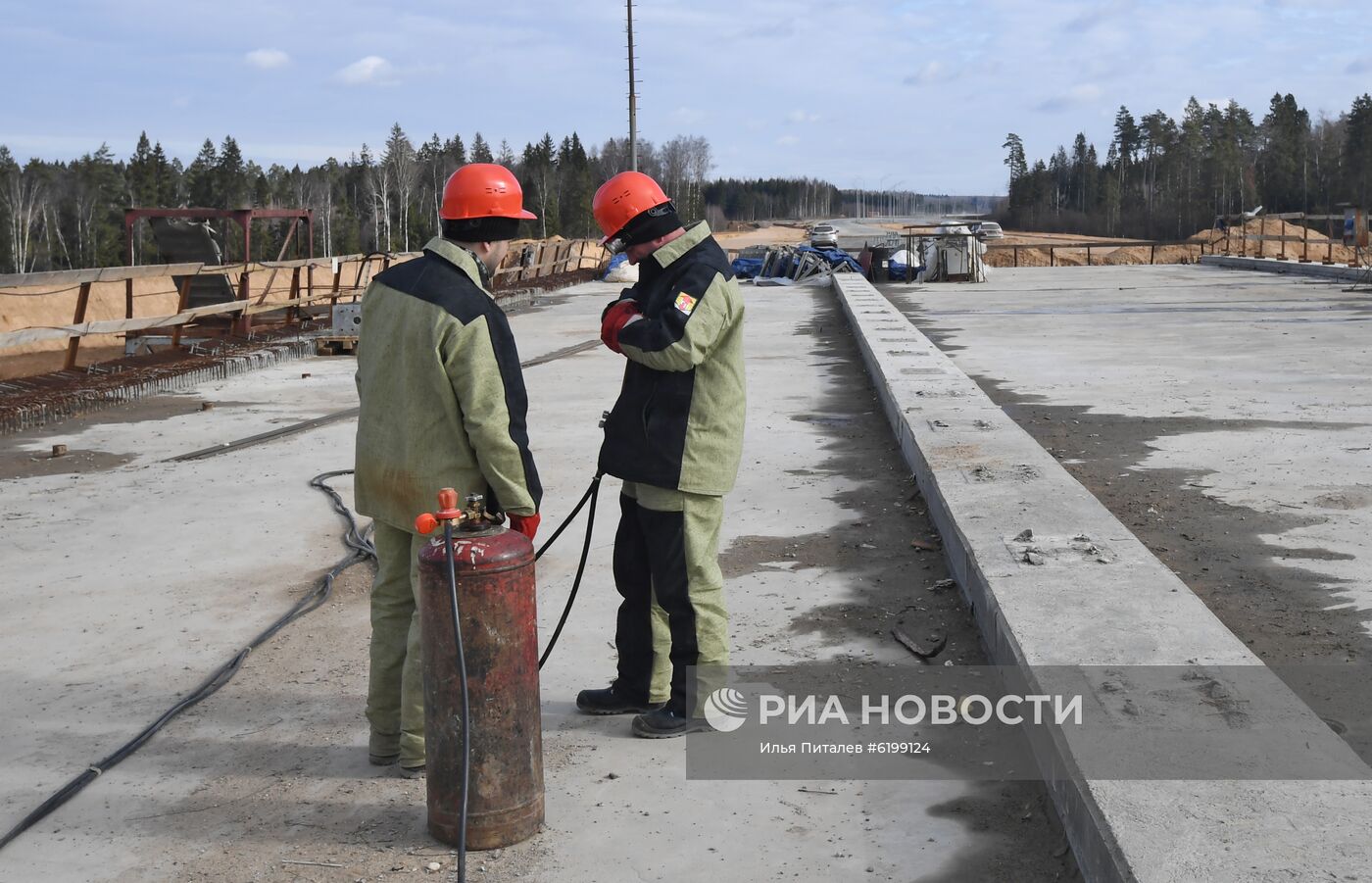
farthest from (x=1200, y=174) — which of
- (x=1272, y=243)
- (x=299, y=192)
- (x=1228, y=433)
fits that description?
(x=1228, y=433)

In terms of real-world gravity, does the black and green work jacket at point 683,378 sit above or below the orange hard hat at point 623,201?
below

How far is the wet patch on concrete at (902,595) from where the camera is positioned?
11.1ft

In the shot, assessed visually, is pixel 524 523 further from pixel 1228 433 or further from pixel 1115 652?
pixel 1228 433

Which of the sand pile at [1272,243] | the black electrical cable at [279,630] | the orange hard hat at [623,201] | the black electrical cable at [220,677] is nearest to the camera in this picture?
the black electrical cable at [279,630]

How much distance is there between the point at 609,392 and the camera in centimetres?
1261

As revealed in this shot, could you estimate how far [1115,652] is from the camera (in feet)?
13.0

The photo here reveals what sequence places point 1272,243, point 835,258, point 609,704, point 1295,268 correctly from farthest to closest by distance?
1. point 1272,243
2. point 835,258
3. point 1295,268
4. point 609,704

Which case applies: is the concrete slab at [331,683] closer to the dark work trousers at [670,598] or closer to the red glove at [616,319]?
the dark work trousers at [670,598]

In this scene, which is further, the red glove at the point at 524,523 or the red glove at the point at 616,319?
the red glove at the point at 616,319

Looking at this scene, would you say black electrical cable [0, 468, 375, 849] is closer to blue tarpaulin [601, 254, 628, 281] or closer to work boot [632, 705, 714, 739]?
work boot [632, 705, 714, 739]

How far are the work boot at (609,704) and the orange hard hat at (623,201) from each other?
1511 mm

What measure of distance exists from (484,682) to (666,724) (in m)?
0.98

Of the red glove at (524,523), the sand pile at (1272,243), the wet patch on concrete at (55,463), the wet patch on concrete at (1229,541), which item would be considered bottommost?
the wet patch on concrete at (55,463)

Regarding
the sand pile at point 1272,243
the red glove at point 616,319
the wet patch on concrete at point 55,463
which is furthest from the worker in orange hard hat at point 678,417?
the sand pile at point 1272,243
